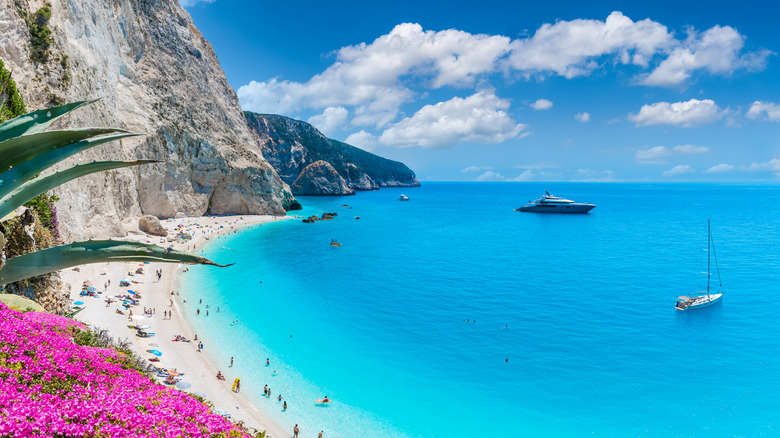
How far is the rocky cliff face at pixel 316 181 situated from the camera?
150625 mm

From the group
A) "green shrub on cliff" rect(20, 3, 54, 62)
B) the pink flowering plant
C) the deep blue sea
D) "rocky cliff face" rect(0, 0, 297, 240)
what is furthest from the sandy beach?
"green shrub on cliff" rect(20, 3, 54, 62)

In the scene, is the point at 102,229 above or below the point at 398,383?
above

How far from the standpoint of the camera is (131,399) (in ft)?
16.7

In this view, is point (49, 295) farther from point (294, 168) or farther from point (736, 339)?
point (294, 168)

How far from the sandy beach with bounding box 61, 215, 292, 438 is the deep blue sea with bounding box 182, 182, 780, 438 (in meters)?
0.95

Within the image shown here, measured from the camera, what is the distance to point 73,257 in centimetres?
422

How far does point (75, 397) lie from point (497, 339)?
26.3 m

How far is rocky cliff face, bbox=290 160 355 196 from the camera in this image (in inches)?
5930

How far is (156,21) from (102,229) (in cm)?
4368

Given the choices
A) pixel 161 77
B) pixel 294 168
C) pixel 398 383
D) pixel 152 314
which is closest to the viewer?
pixel 398 383

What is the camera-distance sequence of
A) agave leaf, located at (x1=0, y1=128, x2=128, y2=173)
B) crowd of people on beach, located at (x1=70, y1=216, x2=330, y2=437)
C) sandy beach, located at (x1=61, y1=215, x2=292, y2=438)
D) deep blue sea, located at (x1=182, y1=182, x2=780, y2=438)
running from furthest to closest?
crowd of people on beach, located at (x1=70, y1=216, x2=330, y2=437), deep blue sea, located at (x1=182, y1=182, x2=780, y2=438), sandy beach, located at (x1=61, y1=215, x2=292, y2=438), agave leaf, located at (x1=0, y1=128, x2=128, y2=173)

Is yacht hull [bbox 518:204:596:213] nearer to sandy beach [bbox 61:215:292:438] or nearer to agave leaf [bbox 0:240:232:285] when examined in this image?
sandy beach [bbox 61:215:292:438]

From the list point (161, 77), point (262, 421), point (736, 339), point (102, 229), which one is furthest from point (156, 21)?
point (736, 339)

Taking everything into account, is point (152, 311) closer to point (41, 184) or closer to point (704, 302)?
point (41, 184)
